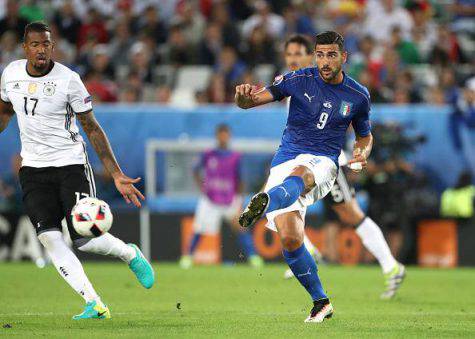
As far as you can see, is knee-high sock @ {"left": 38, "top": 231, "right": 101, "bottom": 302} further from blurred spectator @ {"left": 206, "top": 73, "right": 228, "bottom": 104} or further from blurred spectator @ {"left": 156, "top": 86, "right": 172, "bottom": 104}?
blurred spectator @ {"left": 156, "top": 86, "right": 172, "bottom": 104}

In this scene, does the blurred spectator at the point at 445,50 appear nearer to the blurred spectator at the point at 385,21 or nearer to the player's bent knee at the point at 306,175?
the blurred spectator at the point at 385,21

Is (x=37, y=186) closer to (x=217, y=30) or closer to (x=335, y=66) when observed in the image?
(x=335, y=66)

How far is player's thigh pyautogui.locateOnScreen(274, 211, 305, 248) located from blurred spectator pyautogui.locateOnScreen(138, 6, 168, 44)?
1220 centimetres

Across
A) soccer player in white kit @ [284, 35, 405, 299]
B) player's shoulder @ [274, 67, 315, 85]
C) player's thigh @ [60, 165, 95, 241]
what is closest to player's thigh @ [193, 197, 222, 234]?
soccer player in white kit @ [284, 35, 405, 299]

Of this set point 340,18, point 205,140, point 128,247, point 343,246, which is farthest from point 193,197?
point 128,247

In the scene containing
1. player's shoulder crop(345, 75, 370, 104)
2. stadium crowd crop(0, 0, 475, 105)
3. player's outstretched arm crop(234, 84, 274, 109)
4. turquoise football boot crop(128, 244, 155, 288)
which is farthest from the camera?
stadium crowd crop(0, 0, 475, 105)

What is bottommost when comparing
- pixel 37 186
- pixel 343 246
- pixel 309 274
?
pixel 343 246

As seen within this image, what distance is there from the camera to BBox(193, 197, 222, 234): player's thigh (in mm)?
17312

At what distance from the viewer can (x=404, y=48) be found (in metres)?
20.2

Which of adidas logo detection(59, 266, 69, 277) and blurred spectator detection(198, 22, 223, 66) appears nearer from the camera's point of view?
adidas logo detection(59, 266, 69, 277)

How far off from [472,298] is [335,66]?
4.01m

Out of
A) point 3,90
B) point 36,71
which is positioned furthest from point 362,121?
point 3,90

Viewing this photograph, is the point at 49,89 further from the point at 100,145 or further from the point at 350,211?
the point at 350,211

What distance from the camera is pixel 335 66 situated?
9219 mm
